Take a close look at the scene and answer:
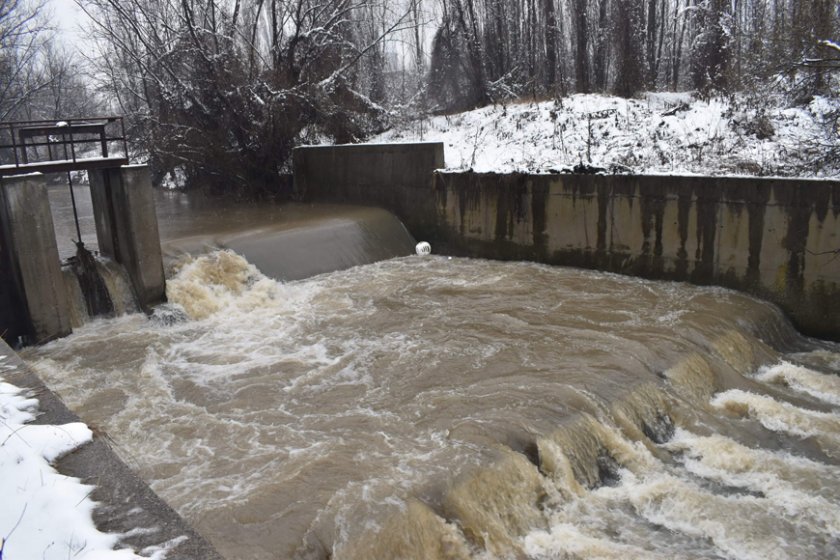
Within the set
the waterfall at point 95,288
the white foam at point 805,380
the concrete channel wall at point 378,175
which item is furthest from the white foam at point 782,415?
the waterfall at point 95,288

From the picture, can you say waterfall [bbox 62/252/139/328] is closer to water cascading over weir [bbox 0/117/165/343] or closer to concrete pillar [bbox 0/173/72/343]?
water cascading over weir [bbox 0/117/165/343]

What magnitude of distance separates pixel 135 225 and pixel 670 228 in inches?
331

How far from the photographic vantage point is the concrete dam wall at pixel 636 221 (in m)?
9.72

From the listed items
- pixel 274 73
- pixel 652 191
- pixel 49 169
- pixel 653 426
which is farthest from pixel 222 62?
pixel 653 426

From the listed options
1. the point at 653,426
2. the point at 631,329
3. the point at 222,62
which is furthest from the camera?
the point at 222,62

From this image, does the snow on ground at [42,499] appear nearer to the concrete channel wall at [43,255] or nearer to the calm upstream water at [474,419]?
the calm upstream water at [474,419]

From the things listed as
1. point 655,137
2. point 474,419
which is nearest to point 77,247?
point 474,419

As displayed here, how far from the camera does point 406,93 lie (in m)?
28.5

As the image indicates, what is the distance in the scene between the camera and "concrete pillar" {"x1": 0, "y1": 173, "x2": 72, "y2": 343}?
8.59 m

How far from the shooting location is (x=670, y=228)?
1105 centimetres

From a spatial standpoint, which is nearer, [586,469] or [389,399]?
[586,469]

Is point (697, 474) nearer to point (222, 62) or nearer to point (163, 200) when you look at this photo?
point (222, 62)

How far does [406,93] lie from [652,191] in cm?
1900

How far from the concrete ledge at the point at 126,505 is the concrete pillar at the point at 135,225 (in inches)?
236
